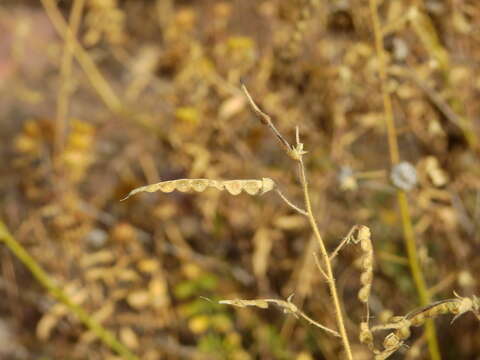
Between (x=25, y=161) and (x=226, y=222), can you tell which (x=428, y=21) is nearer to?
(x=226, y=222)

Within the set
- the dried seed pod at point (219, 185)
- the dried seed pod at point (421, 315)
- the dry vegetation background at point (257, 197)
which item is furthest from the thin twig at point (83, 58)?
the dried seed pod at point (421, 315)

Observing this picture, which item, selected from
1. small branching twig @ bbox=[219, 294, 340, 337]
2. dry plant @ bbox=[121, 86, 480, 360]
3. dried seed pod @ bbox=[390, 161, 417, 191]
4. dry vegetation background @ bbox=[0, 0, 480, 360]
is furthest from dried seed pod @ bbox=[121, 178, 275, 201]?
dry vegetation background @ bbox=[0, 0, 480, 360]

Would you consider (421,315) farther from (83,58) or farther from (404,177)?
(83,58)

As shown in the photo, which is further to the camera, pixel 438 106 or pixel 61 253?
pixel 61 253

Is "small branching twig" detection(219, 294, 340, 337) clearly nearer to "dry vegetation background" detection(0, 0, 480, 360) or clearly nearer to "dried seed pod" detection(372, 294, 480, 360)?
"dried seed pod" detection(372, 294, 480, 360)

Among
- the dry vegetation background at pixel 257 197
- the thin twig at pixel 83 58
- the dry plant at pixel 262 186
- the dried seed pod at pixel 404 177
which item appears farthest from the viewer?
the thin twig at pixel 83 58

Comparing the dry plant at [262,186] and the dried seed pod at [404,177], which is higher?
the dry plant at [262,186]

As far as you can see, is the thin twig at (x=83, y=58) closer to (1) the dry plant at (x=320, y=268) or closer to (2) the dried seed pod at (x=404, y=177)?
(2) the dried seed pod at (x=404, y=177)

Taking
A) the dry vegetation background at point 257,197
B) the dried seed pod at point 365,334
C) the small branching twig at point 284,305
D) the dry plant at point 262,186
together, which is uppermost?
Answer: the dry plant at point 262,186

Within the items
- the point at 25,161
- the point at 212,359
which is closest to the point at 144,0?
the point at 25,161
